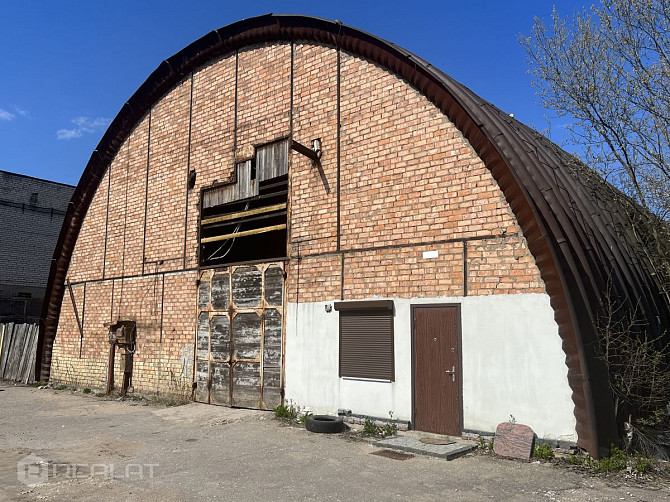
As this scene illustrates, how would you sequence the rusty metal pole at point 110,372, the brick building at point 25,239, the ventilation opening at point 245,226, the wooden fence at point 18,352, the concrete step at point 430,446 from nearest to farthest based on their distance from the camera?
the concrete step at point 430,446, the ventilation opening at point 245,226, the rusty metal pole at point 110,372, the wooden fence at point 18,352, the brick building at point 25,239

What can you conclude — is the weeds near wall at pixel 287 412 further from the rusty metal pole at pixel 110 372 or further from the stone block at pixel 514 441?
the rusty metal pole at pixel 110 372

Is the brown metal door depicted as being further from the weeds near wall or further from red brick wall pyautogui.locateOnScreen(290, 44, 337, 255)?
the weeds near wall

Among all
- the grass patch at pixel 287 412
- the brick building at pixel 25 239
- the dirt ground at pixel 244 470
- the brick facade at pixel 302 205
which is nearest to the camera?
the dirt ground at pixel 244 470

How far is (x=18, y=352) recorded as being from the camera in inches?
706

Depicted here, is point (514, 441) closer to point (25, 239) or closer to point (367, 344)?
point (367, 344)

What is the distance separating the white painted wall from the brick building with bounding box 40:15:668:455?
0.03 meters

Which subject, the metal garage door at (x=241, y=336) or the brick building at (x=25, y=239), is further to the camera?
the brick building at (x=25, y=239)

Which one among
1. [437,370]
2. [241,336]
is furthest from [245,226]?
[437,370]

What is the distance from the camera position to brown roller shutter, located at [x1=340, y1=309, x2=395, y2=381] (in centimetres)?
944

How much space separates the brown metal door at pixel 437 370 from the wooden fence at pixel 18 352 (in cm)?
1365

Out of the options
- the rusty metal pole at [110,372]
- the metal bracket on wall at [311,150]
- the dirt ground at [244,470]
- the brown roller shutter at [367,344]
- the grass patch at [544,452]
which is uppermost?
→ the metal bracket on wall at [311,150]

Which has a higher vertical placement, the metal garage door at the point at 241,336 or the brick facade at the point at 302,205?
the brick facade at the point at 302,205

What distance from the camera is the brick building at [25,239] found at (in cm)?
2368

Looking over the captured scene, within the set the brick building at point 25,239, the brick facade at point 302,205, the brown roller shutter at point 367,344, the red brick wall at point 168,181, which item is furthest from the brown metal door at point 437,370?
the brick building at point 25,239
